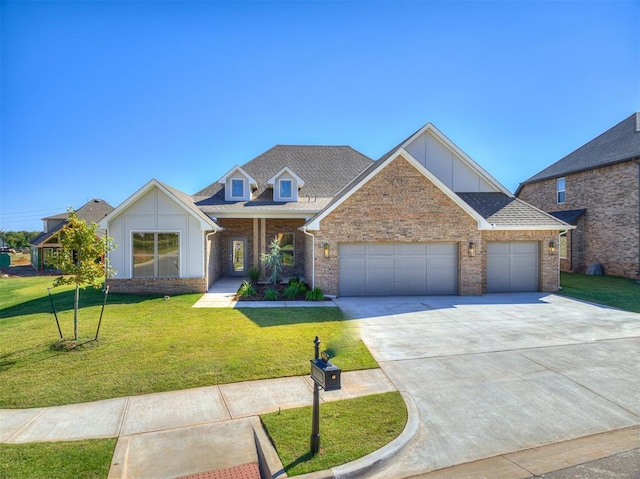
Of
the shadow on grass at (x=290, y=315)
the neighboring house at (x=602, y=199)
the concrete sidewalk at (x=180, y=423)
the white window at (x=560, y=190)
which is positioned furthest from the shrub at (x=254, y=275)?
the white window at (x=560, y=190)

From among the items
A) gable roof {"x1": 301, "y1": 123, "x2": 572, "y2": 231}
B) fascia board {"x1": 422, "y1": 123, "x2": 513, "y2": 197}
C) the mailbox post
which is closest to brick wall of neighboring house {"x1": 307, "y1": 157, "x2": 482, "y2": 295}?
gable roof {"x1": 301, "y1": 123, "x2": 572, "y2": 231}

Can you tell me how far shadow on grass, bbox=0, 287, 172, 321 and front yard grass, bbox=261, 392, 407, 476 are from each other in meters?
10.3

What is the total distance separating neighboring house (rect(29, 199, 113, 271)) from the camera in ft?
88.3

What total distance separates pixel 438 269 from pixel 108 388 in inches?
473

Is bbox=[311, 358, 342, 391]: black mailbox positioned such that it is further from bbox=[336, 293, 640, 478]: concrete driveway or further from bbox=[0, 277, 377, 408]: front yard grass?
bbox=[336, 293, 640, 478]: concrete driveway

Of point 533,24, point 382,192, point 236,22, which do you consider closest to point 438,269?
point 382,192

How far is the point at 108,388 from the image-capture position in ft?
19.1

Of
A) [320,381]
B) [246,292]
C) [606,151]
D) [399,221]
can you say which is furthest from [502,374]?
[606,151]

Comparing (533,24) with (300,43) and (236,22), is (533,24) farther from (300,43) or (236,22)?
(236,22)

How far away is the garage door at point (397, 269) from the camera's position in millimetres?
13820

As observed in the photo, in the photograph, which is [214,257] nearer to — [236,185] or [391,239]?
[236,185]

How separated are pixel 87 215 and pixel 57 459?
31915 millimetres

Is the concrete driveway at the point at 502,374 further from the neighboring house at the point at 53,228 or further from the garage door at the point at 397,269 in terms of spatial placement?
the neighboring house at the point at 53,228

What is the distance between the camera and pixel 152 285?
14273 millimetres
